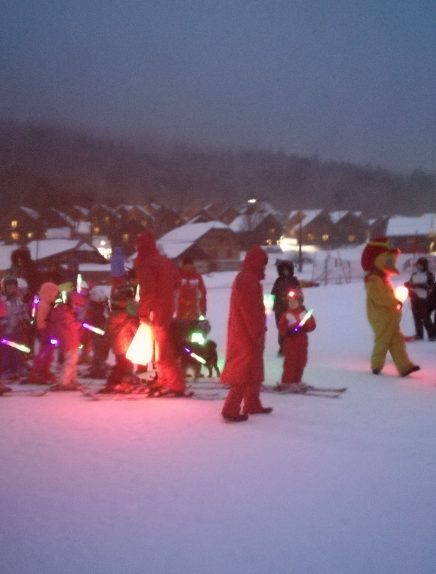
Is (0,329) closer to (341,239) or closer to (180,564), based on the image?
(180,564)

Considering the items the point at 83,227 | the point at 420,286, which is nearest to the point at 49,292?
the point at 420,286

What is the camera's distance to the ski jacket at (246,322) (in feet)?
23.1

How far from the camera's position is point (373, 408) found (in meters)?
7.73

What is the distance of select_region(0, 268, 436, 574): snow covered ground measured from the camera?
3760 millimetres

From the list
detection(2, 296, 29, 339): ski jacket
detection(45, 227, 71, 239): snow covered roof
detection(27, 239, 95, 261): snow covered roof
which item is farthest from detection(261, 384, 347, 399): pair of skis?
detection(45, 227, 71, 239): snow covered roof

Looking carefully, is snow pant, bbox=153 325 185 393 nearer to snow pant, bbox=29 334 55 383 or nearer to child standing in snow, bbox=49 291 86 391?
child standing in snow, bbox=49 291 86 391

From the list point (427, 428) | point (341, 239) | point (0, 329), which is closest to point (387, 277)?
point (427, 428)

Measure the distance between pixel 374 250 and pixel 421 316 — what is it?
447cm

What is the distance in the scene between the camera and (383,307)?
33.9 feet

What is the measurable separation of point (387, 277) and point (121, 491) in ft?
22.4

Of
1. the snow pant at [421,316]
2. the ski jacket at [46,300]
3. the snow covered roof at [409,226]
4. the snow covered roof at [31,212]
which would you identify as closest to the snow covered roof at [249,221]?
the snow covered roof at [409,226]

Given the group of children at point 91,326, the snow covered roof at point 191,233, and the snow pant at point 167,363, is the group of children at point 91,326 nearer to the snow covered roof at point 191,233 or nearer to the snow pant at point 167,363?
the snow pant at point 167,363

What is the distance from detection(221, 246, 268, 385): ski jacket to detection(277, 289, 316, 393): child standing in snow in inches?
66.9

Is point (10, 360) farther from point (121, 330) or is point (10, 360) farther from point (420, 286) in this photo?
point (420, 286)
